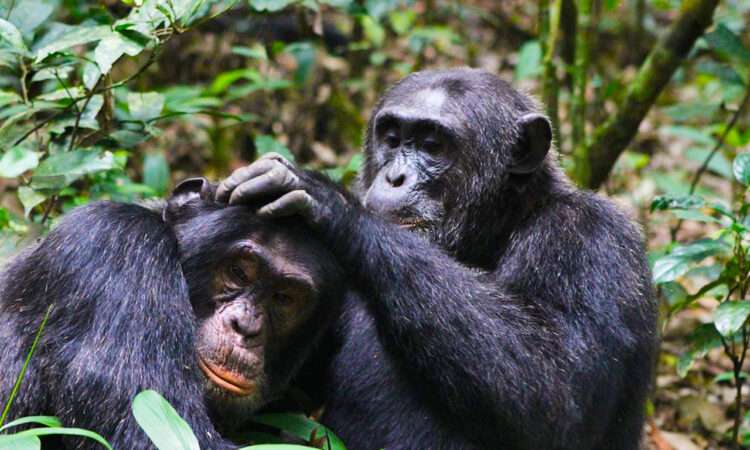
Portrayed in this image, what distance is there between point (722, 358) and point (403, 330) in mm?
4571

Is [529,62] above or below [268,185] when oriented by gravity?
below

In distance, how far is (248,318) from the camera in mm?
4836

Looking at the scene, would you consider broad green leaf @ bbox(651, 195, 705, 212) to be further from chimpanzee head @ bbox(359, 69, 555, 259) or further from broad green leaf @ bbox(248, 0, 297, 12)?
broad green leaf @ bbox(248, 0, 297, 12)

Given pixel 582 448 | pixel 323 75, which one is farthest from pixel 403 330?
pixel 323 75

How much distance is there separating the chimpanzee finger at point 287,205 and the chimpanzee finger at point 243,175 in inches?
6.4

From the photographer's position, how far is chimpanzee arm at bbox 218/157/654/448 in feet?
16.7

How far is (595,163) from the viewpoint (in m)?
8.45

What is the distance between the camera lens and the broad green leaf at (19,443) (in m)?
3.78

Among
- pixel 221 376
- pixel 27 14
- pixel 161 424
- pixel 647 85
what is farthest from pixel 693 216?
pixel 27 14

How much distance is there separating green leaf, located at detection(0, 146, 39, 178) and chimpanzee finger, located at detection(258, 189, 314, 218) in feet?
4.85

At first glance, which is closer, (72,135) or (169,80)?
(72,135)

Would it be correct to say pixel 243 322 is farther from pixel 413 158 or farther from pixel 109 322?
pixel 413 158

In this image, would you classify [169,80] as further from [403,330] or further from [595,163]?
[403,330]

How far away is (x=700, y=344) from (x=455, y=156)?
6.02 feet
